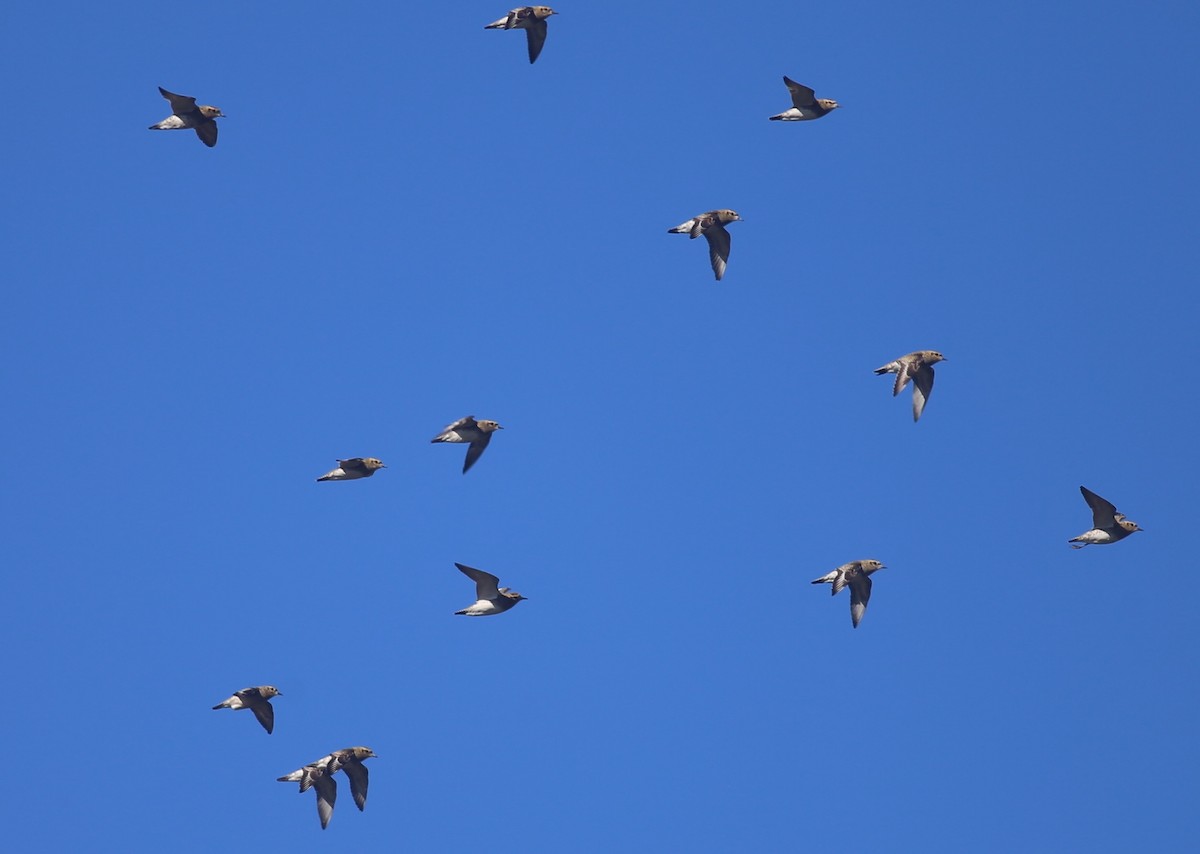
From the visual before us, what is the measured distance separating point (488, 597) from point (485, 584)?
0.51 metres

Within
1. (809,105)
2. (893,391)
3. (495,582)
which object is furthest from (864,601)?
(809,105)

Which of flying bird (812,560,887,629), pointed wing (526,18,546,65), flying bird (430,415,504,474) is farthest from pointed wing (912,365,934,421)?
pointed wing (526,18,546,65)

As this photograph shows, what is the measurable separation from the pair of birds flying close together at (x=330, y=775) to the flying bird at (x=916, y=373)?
18.4 m

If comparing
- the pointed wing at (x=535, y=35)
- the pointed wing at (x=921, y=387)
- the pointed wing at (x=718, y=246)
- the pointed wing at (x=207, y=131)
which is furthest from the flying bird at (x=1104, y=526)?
the pointed wing at (x=207, y=131)

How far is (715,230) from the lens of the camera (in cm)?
5988

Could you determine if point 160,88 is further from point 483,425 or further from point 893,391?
point 893,391

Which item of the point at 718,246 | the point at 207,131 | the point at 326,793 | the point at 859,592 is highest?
the point at 207,131

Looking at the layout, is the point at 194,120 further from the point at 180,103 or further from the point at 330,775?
the point at 330,775

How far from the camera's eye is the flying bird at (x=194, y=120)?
189 ft

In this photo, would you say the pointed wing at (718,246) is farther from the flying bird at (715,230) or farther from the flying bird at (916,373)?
the flying bird at (916,373)

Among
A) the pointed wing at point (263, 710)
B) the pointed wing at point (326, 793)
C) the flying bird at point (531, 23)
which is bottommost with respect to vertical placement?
the pointed wing at point (326, 793)

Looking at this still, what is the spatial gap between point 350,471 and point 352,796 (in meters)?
9.27

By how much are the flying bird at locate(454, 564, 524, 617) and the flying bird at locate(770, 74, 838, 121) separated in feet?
51.3

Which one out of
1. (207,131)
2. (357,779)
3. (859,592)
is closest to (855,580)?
(859,592)
